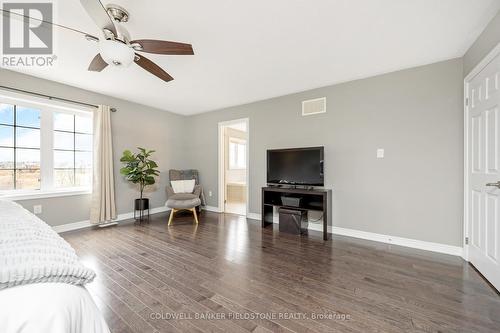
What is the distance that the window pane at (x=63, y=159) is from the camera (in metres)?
3.46

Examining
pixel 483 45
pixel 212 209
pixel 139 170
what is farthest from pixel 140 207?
pixel 483 45

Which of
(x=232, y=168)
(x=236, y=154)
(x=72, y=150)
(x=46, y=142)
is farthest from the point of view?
(x=236, y=154)

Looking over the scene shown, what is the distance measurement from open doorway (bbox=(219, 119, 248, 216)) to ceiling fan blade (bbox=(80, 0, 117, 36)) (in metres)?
2.94

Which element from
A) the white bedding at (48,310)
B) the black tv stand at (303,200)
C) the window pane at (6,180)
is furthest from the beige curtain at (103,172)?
the white bedding at (48,310)

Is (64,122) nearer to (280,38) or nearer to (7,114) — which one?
(7,114)

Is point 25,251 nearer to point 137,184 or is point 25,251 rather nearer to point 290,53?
point 290,53

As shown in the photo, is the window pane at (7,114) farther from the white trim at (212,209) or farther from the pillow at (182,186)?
the white trim at (212,209)

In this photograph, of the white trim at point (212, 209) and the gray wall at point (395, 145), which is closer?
the gray wall at point (395, 145)

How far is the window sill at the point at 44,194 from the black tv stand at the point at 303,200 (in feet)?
10.5

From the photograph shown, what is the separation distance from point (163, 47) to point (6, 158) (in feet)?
10.2

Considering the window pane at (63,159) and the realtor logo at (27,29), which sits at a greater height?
the realtor logo at (27,29)

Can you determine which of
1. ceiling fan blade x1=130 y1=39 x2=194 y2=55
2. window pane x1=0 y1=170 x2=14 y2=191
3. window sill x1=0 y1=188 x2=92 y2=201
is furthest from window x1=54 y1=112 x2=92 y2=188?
ceiling fan blade x1=130 y1=39 x2=194 y2=55

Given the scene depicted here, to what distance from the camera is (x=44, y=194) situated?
3.21m

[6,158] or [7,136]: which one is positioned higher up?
[7,136]
